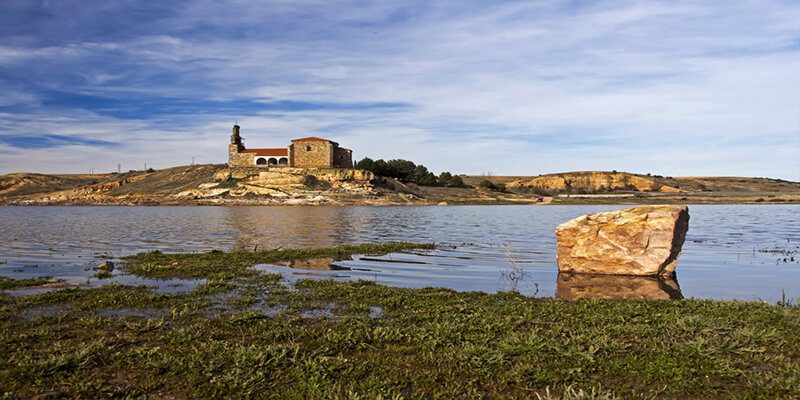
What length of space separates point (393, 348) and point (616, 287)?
910 centimetres

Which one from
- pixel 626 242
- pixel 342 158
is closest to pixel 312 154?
pixel 342 158

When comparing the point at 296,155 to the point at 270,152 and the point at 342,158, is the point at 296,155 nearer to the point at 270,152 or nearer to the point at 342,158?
the point at 270,152

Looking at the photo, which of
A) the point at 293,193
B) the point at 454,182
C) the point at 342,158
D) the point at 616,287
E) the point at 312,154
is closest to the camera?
the point at 616,287

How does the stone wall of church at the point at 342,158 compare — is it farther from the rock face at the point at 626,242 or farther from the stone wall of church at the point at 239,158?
the rock face at the point at 626,242

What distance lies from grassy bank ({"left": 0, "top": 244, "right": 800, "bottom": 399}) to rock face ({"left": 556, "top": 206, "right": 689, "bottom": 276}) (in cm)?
515

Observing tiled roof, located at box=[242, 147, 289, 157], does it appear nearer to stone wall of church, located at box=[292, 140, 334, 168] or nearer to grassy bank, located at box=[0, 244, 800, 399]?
stone wall of church, located at box=[292, 140, 334, 168]

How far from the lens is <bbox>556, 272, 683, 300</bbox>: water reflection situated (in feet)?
38.8

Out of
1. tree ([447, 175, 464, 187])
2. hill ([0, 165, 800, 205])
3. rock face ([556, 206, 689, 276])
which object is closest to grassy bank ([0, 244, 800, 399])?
rock face ([556, 206, 689, 276])

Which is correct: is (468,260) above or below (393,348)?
below

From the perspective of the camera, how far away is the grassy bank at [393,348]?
516cm

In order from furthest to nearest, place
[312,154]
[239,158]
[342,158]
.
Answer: [342,158] → [239,158] → [312,154]

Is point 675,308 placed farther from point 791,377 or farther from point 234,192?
point 234,192

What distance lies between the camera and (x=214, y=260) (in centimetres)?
1639

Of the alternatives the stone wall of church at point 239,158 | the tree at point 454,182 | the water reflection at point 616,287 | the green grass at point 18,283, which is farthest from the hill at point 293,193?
the green grass at point 18,283
